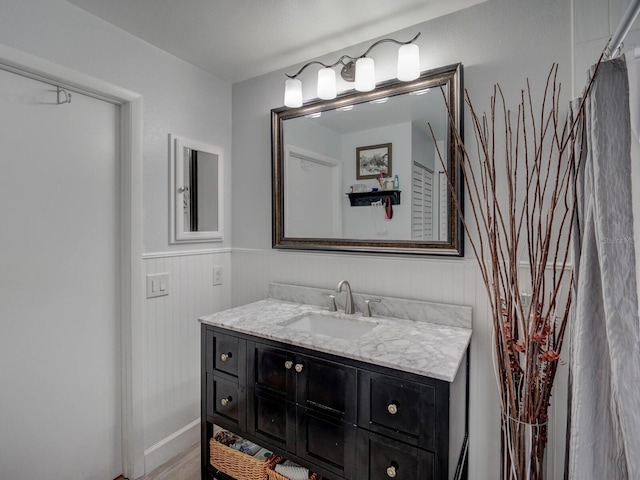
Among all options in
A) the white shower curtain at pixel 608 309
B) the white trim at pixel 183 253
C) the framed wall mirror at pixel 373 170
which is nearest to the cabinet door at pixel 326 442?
the white shower curtain at pixel 608 309

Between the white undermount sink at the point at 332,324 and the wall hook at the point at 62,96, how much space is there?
4.72 ft

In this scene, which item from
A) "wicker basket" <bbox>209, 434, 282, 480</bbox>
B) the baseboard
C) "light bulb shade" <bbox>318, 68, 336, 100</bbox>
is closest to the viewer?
"wicker basket" <bbox>209, 434, 282, 480</bbox>

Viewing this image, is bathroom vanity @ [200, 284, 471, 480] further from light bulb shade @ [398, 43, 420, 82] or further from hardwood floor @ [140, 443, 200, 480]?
light bulb shade @ [398, 43, 420, 82]

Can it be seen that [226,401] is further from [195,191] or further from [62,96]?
[62,96]

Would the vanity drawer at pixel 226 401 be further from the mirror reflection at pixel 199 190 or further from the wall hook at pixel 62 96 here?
the wall hook at pixel 62 96

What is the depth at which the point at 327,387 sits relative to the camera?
4.36ft

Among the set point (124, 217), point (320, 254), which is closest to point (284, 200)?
point (320, 254)

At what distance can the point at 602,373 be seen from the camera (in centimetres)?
81

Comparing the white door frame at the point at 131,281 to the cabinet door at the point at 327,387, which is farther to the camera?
the white door frame at the point at 131,281

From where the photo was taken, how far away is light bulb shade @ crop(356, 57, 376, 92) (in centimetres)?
167

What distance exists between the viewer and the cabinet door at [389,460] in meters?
1.13

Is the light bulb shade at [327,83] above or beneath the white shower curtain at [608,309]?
above

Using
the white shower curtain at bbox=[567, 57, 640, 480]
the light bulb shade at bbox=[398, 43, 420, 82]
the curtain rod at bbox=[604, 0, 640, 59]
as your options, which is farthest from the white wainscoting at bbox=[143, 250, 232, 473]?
the curtain rod at bbox=[604, 0, 640, 59]

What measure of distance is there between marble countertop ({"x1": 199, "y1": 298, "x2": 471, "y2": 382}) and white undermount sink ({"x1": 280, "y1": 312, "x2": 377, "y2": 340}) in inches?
1.0
